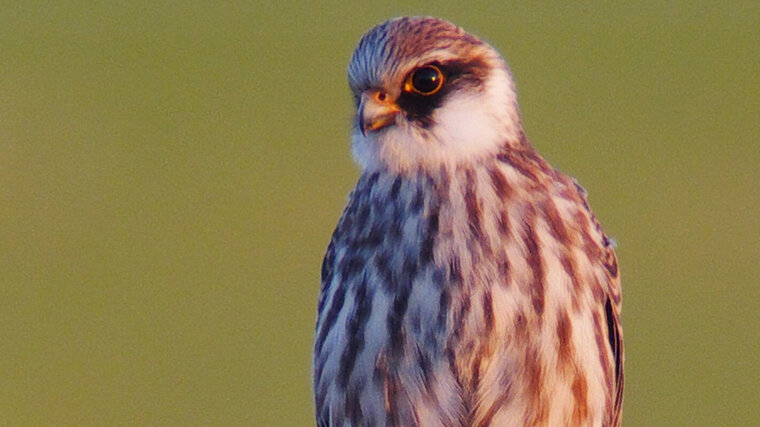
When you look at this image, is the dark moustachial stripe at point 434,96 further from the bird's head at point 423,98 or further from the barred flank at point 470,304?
the barred flank at point 470,304

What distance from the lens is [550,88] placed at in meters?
16.8

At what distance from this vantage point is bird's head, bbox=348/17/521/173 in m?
5.91

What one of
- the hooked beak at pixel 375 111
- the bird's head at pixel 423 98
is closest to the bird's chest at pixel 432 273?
the bird's head at pixel 423 98

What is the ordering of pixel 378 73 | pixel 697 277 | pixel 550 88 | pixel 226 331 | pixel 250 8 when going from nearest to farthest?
pixel 378 73 < pixel 226 331 < pixel 697 277 < pixel 550 88 < pixel 250 8

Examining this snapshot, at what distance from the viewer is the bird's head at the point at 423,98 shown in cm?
591

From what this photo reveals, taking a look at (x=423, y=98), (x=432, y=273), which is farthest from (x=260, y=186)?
(x=432, y=273)

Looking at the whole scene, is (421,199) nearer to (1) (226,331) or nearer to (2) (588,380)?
(2) (588,380)

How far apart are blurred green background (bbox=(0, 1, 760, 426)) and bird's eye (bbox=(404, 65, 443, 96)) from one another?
498 cm

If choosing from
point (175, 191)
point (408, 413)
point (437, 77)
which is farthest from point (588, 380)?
point (175, 191)

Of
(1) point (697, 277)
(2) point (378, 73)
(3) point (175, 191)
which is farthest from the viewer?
(3) point (175, 191)

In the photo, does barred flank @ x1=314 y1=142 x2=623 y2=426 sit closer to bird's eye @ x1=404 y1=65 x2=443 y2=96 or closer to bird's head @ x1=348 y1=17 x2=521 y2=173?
bird's head @ x1=348 y1=17 x2=521 y2=173

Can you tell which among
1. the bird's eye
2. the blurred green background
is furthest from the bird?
the blurred green background

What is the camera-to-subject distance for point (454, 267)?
5.82 meters

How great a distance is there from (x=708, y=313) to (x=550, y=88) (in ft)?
14.9
